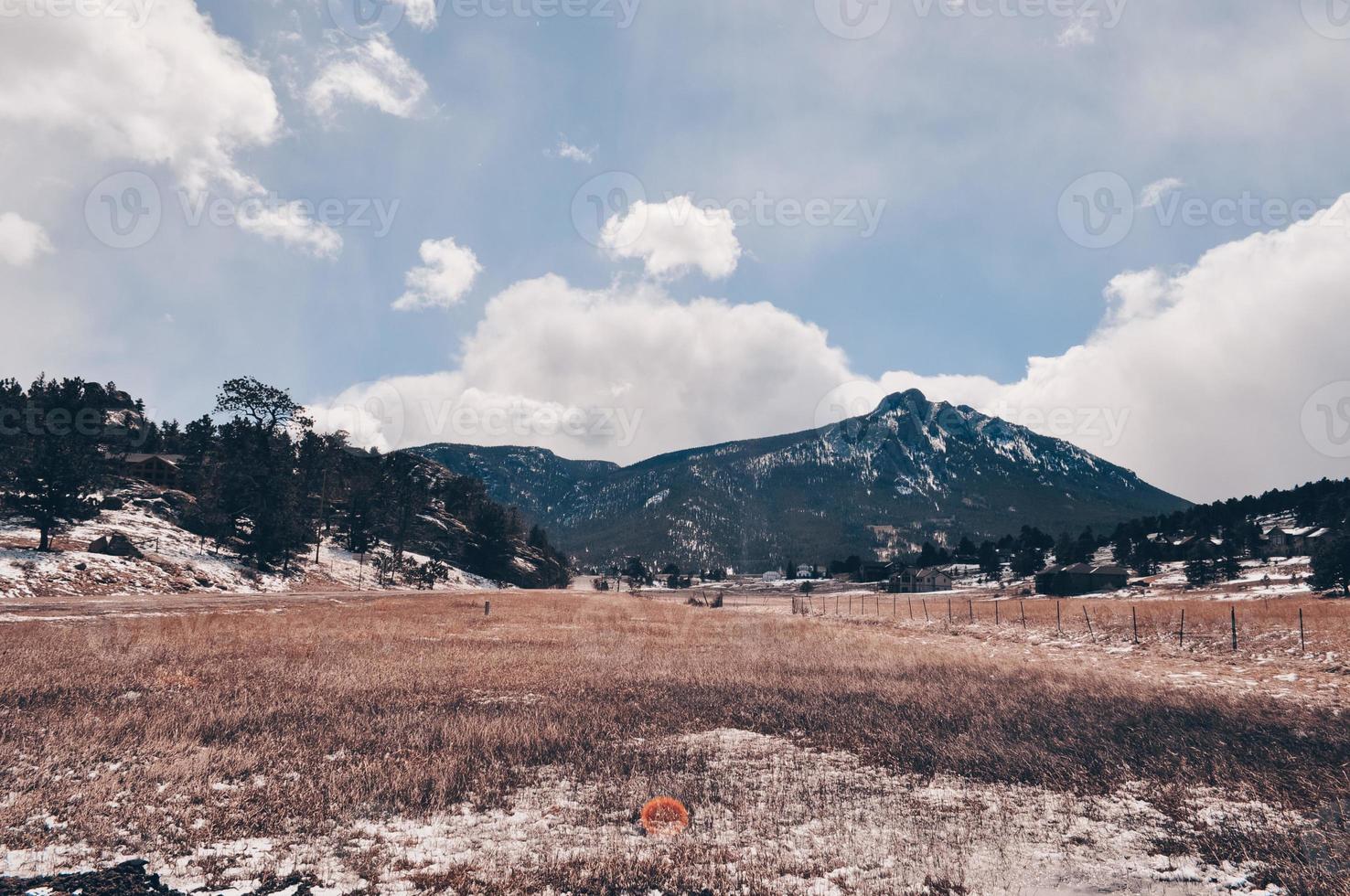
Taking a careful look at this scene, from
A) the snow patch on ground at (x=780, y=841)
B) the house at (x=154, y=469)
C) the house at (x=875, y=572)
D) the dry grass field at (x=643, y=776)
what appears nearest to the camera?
the snow patch on ground at (x=780, y=841)

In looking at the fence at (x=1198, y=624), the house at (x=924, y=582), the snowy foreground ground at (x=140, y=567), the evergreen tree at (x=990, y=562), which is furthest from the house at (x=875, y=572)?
the snowy foreground ground at (x=140, y=567)

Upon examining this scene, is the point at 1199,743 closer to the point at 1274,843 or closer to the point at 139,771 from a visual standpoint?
the point at 1274,843

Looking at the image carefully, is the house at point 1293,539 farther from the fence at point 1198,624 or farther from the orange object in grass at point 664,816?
the orange object in grass at point 664,816

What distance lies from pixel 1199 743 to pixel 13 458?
67.9 metres

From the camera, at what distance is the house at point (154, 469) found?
8256 centimetres

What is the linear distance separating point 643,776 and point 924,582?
14860 centimetres

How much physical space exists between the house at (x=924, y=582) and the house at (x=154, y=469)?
131732 mm

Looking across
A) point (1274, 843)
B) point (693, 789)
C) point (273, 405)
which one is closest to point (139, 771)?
point (693, 789)

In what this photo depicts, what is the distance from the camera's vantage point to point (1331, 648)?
23.4 m

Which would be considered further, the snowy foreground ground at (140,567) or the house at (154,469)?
the house at (154,469)

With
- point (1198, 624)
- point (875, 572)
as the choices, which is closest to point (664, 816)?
point (1198, 624)

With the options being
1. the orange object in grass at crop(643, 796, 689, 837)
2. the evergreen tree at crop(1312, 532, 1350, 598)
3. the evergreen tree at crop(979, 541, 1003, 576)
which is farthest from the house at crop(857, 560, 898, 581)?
the orange object in grass at crop(643, 796, 689, 837)

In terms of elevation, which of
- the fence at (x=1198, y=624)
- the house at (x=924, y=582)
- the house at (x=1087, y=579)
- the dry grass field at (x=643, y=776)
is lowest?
the house at (x=924, y=582)

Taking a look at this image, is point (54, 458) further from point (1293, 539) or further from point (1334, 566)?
point (1293, 539)
